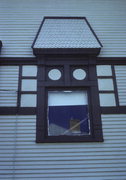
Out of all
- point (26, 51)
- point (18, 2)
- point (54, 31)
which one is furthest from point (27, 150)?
point (18, 2)

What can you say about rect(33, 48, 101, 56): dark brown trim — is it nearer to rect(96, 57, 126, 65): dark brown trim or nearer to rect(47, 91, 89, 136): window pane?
rect(96, 57, 126, 65): dark brown trim

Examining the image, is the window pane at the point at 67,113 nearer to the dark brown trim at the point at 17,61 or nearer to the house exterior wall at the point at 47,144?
the house exterior wall at the point at 47,144

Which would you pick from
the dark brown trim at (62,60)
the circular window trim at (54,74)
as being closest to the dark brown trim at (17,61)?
the dark brown trim at (62,60)

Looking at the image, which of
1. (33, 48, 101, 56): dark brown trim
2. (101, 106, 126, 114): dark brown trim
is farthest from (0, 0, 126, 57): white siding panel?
(101, 106, 126, 114): dark brown trim

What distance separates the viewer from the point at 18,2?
7.16 m

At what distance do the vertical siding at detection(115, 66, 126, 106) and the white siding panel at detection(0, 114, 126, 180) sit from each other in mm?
760

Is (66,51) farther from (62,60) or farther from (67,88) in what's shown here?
(67,88)

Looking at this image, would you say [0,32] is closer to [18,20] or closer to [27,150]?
[18,20]

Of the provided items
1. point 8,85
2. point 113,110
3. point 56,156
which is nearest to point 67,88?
point 113,110

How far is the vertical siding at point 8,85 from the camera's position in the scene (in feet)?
18.8

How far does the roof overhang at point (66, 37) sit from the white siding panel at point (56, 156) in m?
1.96

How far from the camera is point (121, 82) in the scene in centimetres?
606

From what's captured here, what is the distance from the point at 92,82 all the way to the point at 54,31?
187 cm

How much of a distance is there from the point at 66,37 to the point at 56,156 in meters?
3.19
